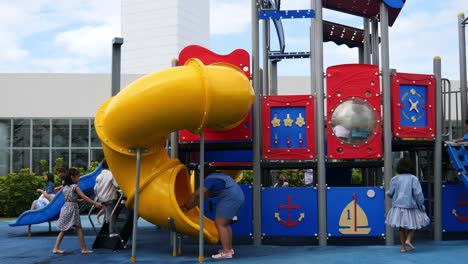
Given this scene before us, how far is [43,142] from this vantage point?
26.3 metres

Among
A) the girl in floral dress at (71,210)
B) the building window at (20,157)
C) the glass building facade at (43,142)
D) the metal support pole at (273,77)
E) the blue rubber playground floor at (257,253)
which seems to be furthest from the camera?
the building window at (20,157)

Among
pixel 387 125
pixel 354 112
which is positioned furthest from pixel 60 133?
pixel 387 125

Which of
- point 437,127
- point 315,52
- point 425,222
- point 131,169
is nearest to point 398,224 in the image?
point 425,222

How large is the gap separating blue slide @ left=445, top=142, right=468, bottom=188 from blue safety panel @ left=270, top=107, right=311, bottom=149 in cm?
264

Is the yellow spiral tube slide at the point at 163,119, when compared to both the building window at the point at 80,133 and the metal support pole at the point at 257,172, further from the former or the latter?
the building window at the point at 80,133

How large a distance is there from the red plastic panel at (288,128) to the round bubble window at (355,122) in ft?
1.63

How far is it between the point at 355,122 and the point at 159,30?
333ft

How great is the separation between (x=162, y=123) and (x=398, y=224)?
386 cm

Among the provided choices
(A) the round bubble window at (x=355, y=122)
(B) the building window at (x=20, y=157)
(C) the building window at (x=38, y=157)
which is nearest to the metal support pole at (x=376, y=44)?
(A) the round bubble window at (x=355, y=122)

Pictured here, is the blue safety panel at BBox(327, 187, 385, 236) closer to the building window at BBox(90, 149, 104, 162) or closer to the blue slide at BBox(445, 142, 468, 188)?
the blue slide at BBox(445, 142, 468, 188)

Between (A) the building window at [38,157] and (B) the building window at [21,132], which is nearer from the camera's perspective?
(B) the building window at [21,132]

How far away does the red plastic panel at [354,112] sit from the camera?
10242 mm

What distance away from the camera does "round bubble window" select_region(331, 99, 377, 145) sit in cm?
1024

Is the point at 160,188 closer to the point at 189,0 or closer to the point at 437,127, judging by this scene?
the point at 437,127
